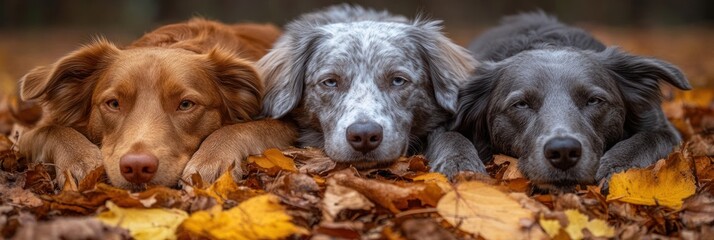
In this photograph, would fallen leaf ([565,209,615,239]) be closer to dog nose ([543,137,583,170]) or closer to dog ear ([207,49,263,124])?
dog nose ([543,137,583,170])

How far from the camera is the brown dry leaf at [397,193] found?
12.2ft

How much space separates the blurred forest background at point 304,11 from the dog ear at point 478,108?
11694 mm

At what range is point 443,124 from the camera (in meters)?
5.39

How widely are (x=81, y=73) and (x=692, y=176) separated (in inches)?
143

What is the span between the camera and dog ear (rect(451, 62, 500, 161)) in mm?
5168

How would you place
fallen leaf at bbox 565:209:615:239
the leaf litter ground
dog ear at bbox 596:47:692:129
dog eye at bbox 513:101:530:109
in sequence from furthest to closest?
dog ear at bbox 596:47:692:129 < dog eye at bbox 513:101:530:109 < fallen leaf at bbox 565:209:615:239 < the leaf litter ground

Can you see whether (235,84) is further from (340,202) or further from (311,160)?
(340,202)

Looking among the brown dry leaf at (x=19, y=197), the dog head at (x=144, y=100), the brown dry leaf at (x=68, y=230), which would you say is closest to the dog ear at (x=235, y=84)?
the dog head at (x=144, y=100)


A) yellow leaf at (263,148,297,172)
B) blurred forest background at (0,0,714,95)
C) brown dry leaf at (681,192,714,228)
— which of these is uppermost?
brown dry leaf at (681,192,714,228)

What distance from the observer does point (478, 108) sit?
17.1 ft

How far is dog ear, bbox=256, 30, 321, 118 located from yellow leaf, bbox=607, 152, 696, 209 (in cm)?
218

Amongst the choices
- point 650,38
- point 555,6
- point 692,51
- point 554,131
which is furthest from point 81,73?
point 555,6

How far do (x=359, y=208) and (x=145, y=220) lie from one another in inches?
37.6

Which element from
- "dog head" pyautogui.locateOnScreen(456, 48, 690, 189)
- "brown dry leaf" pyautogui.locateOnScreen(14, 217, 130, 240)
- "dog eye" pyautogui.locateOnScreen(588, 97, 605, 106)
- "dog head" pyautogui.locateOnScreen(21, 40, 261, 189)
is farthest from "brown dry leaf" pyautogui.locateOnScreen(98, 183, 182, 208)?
"dog eye" pyautogui.locateOnScreen(588, 97, 605, 106)
